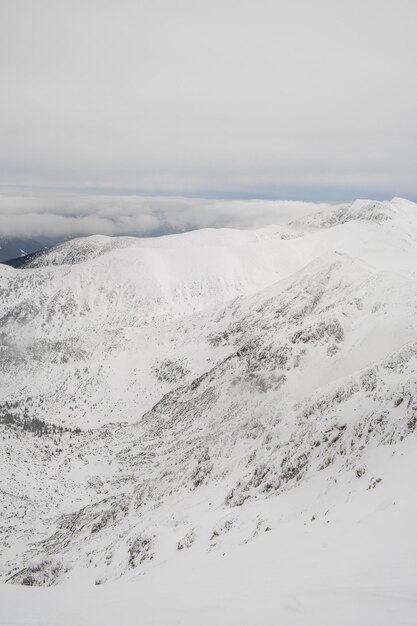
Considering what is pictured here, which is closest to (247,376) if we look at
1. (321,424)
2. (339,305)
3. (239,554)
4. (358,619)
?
(339,305)

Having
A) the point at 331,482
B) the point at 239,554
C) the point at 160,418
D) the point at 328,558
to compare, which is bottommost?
the point at 160,418

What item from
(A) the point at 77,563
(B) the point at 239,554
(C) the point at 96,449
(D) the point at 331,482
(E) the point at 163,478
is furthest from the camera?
(C) the point at 96,449

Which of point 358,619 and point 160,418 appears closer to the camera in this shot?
point 358,619

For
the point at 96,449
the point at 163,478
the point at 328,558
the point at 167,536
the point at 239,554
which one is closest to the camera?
the point at 328,558

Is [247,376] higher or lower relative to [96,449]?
higher

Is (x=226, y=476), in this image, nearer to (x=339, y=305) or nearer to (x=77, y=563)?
(x=77, y=563)

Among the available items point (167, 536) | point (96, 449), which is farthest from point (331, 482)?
point (96, 449)

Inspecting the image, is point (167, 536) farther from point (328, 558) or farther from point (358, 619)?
point (358, 619)

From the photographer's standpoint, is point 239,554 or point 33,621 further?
point 239,554

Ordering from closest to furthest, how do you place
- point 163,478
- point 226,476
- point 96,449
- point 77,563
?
point 77,563 → point 226,476 → point 163,478 → point 96,449
